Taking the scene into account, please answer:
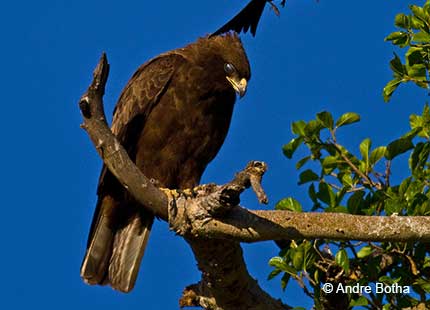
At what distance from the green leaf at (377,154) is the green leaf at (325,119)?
1.07 feet

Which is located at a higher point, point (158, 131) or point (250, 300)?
point (158, 131)

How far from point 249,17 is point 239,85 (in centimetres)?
58

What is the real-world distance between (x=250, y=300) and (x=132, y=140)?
1966 millimetres

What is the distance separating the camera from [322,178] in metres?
5.61

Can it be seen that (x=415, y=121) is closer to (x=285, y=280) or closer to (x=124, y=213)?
(x=285, y=280)

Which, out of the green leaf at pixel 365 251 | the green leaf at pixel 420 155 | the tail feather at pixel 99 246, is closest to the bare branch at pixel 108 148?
the green leaf at pixel 365 251

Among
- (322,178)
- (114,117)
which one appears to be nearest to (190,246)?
(322,178)

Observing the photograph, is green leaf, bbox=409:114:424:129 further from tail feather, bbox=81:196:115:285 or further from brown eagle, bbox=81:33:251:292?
tail feather, bbox=81:196:115:285

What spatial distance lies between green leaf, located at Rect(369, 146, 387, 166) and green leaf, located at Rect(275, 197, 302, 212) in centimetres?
57

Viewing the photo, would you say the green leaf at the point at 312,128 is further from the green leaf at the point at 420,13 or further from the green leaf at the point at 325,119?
the green leaf at the point at 420,13

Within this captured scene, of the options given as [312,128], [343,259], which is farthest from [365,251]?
[312,128]

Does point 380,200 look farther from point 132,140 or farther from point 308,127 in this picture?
point 132,140

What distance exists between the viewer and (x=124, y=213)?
7.20 metres

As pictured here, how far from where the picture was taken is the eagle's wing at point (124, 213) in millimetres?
6969
